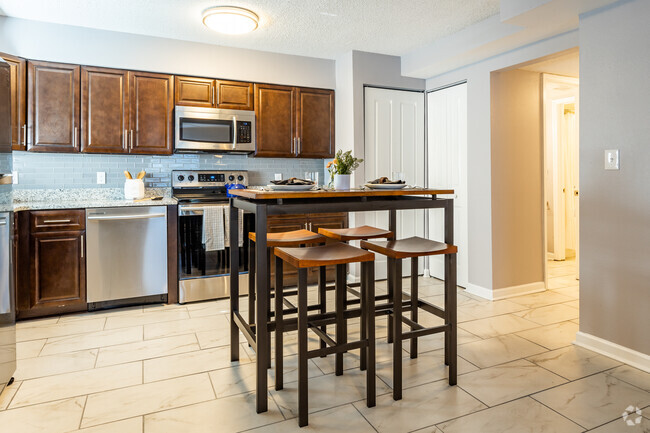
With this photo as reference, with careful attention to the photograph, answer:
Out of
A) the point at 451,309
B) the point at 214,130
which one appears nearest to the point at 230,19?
the point at 214,130

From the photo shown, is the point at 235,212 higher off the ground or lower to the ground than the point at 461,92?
lower

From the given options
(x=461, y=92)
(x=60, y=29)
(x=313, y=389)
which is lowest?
(x=313, y=389)

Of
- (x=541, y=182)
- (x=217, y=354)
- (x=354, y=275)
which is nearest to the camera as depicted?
(x=217, y=354)

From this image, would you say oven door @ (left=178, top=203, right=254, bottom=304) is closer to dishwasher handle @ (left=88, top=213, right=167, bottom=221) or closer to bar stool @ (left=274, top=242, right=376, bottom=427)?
dishwasher handle @ (left=88, top=213, right=167, bottom=221)

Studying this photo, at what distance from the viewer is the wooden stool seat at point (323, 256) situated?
1.93 meters

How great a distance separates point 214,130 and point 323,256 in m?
2.58

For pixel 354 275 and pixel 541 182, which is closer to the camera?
pixel 541 182

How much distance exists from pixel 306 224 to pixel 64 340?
2264mm

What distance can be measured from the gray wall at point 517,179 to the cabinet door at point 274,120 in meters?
2.02

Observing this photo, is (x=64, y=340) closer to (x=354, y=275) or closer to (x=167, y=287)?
(x=167, y=287)

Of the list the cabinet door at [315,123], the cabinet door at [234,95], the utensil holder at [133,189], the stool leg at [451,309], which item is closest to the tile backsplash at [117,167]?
the utensil holder at [133,189]

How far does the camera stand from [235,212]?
249 cm

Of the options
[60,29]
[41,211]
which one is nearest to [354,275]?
[41,211]

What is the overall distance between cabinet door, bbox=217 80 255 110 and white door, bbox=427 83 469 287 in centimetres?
201
